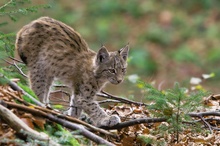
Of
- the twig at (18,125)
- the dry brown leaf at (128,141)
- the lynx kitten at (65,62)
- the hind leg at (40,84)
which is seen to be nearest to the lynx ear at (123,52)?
the lynx kitten at (65,62)

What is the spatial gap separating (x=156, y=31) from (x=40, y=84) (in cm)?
1200

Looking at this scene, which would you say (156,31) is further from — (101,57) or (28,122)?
(28,122)

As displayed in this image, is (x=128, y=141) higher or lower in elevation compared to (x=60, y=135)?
higher

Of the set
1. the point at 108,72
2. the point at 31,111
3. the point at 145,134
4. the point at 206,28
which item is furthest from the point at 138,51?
the point at 31,111

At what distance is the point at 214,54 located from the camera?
17641mm

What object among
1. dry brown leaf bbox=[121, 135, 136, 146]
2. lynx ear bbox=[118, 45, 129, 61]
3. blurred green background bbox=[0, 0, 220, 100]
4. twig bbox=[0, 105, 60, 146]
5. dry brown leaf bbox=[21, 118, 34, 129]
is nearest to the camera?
twig bbox=[0, 105, 60, 146]

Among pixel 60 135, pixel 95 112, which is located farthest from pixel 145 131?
pixel 60 135

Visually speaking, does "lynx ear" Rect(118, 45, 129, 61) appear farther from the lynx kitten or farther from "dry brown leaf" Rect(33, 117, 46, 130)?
"dry brown leaf" Rect(33, 117, 46, 130)

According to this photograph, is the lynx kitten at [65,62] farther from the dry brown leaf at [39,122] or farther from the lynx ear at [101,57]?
the dry brown leaf at [39,122]

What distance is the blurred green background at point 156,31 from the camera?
17.2 metres

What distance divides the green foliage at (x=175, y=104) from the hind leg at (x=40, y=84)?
2.03m

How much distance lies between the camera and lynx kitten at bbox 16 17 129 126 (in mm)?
7414

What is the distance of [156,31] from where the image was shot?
19.1 metres

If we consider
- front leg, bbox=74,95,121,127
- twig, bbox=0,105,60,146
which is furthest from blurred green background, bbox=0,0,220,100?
twig, bbox=0,105,60,146
